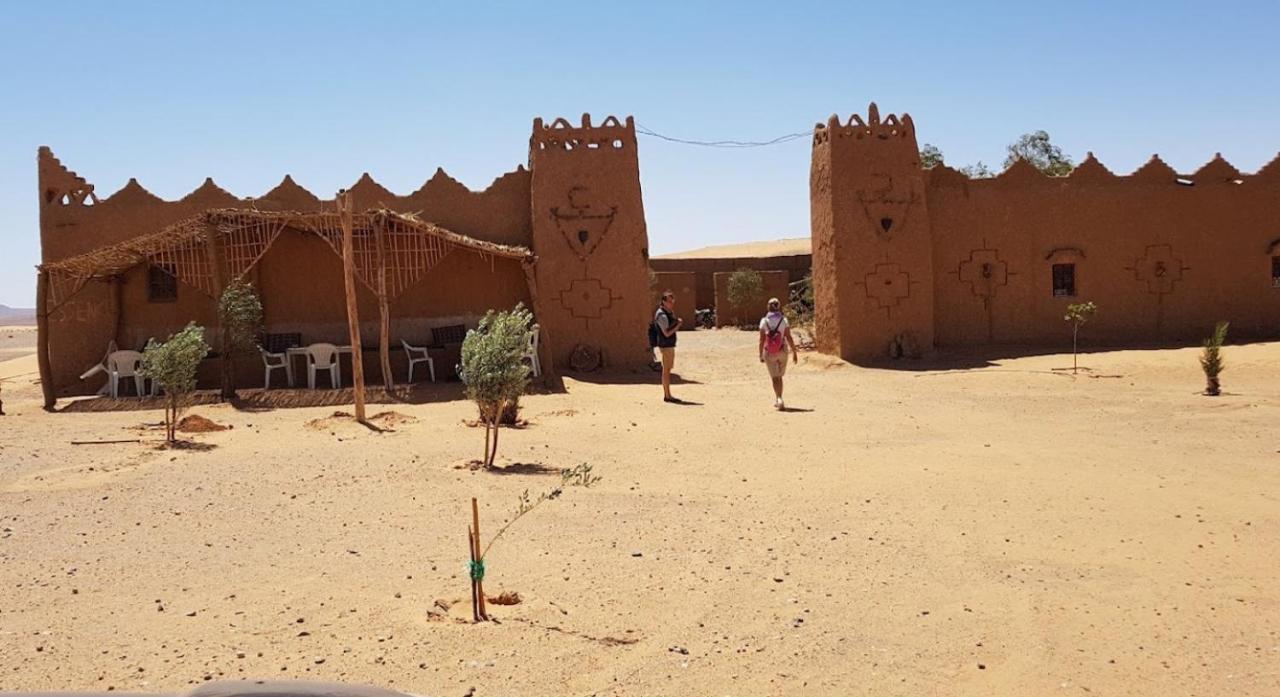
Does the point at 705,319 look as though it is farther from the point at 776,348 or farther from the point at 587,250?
the point at 776,348

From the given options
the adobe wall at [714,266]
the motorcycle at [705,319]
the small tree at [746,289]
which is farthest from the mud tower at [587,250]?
the adobe wall at [714,266]

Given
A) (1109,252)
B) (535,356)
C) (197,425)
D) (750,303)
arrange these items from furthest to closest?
(750,303)
(1109,252)
(535,356)
(197,425)

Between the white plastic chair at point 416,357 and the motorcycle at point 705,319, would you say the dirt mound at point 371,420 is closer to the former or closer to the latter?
the white plastic chair at point 416,357

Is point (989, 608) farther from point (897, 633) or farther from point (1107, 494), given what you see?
point (1107, 494)

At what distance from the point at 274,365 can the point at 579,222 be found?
544 centimetres

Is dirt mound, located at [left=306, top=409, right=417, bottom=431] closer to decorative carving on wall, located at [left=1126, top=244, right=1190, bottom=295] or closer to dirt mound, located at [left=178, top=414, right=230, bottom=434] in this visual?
dirt mound, located at [left=178, top=414, right=230, bottom=434]

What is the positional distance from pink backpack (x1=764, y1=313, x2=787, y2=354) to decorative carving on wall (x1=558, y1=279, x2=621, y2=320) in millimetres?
4778

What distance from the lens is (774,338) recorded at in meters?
13.4

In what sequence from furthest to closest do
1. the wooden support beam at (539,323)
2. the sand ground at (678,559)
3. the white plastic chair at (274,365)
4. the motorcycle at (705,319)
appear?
the motorcycle at (705,319)
the wooden support beam at (539,323)
the white plastic chair at (274,365)
the sand ground at (678,559)

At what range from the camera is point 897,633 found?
5.00 metres

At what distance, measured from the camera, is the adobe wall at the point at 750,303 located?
28.4m

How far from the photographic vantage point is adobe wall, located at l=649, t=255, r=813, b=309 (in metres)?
32.0

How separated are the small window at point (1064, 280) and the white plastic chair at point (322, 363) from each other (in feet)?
43.8

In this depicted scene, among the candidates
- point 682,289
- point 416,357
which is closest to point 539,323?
point 416,357
